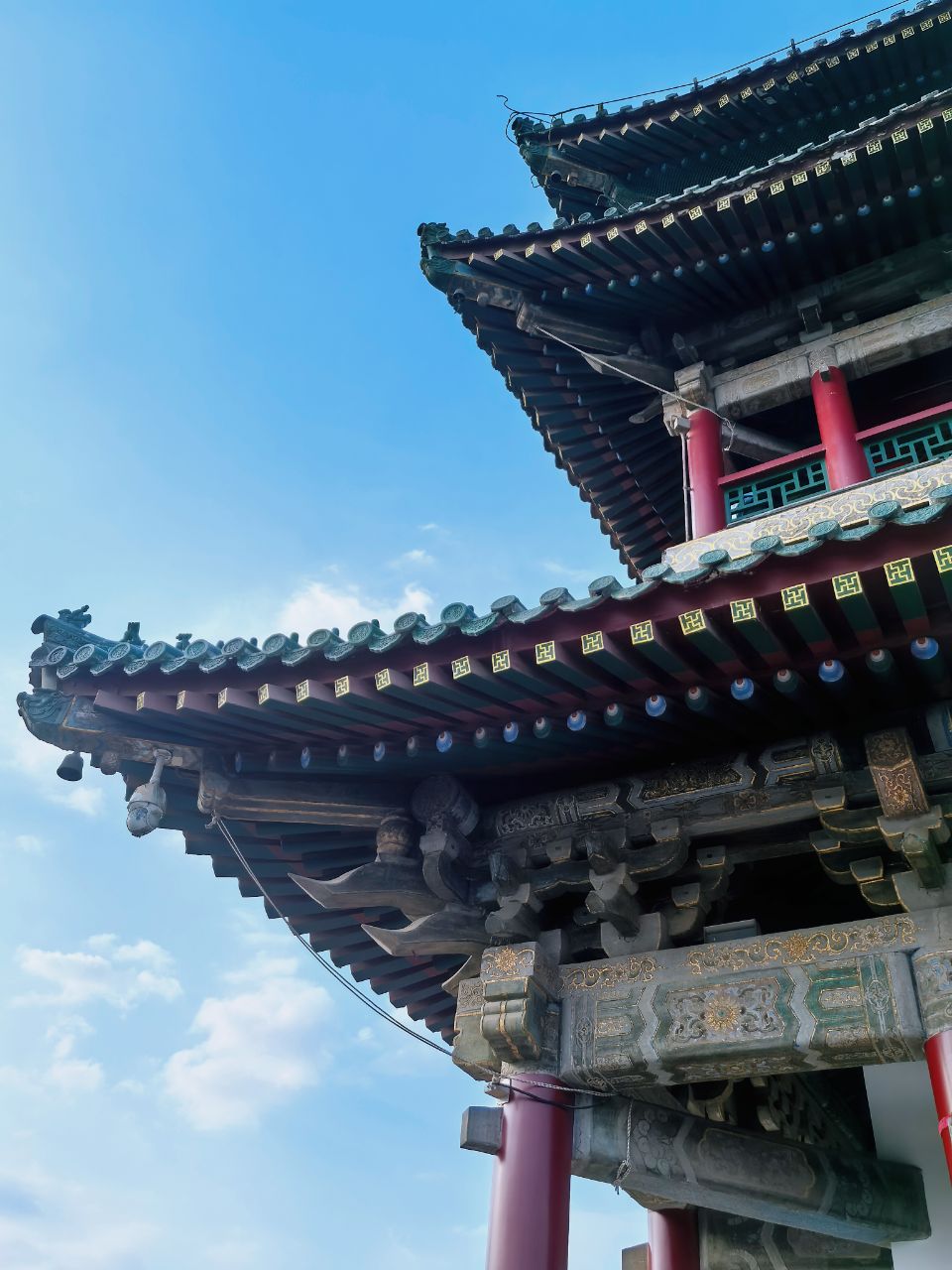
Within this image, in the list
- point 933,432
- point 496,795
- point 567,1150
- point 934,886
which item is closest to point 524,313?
point 933,432

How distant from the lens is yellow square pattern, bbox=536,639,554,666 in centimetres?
474

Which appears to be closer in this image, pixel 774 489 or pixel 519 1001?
pixel 519 1001

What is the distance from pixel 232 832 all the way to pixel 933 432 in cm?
517

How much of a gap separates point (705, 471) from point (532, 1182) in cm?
486

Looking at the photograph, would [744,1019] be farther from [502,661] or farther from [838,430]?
[838,430]

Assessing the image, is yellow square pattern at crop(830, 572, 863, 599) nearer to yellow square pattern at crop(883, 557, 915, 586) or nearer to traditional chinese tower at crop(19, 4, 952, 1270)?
traditional chinese tower at crop(19, 4, 952, 1270)

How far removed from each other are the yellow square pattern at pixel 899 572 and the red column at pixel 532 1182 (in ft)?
9.89

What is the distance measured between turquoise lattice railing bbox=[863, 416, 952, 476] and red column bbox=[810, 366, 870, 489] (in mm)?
100

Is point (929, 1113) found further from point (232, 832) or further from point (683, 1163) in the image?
point (232, 832)

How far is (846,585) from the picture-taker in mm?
4227

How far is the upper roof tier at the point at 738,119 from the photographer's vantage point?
912 centimetres

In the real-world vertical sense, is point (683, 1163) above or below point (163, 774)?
below

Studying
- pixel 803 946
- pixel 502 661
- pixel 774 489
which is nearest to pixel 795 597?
pixel 502 661

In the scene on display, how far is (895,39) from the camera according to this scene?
29.5 feet
